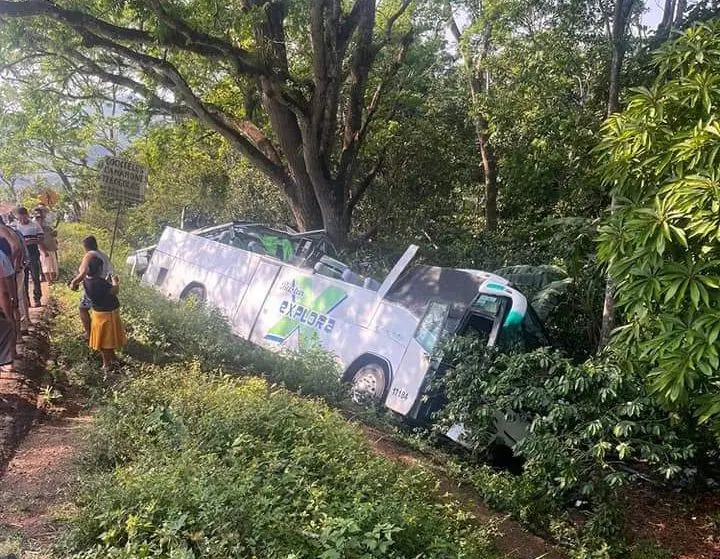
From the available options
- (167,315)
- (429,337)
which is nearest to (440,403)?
(429,337)

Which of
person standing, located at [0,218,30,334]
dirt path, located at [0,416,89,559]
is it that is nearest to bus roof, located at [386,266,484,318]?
dirt path, located at [0,416,89,559]

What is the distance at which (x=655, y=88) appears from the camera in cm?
446

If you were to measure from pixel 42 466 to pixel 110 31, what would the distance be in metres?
7.45

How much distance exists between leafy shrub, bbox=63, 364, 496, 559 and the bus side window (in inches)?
87.1

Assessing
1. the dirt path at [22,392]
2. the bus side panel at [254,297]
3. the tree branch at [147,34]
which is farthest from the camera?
the bus side panel at [254,297]

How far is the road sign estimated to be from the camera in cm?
1197

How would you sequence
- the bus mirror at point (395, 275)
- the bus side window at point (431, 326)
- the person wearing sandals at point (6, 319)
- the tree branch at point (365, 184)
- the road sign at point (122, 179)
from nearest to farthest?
the person wearing sandals at point (6, 319), the bus side window at point (431, 326), the bus mirror at point (395, 275), the road sign at point (122, 179), the tree branch at point (365, 184)

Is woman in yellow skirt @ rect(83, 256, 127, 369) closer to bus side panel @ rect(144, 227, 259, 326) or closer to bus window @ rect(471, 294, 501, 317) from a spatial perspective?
bus side panel @ rect(144, 227, 259, 326)

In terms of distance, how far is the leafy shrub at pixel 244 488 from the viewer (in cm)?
347

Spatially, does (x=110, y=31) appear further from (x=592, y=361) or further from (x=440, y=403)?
(x=592, y=361)

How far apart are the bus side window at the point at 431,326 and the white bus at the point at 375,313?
0.04 ft

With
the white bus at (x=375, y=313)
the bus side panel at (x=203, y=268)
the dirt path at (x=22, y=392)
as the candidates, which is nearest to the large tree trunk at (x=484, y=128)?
the white bus at (x=375, y=313)

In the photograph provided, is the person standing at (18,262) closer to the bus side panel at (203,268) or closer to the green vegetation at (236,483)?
the green vegetation at (236,483)

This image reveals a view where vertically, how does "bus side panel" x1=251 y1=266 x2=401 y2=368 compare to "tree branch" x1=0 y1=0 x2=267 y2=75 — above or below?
below
